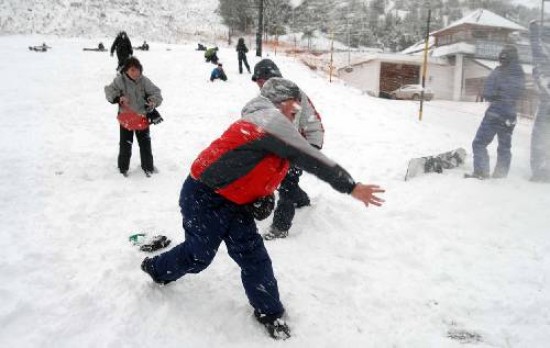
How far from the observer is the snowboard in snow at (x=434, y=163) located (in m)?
6.29

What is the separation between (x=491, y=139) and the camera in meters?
6.18

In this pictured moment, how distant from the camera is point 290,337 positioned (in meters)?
2.82

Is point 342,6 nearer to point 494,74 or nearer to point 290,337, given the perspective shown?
point 494,74

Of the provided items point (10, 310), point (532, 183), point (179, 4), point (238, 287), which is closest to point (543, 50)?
point (532, 183)

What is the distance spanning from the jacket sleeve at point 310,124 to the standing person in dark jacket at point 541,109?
12.2 ft

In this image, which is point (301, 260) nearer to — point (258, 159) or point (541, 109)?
point (258, 159)

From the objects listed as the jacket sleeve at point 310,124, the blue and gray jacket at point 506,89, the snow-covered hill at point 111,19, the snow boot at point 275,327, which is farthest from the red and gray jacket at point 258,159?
the snow-covered hill at point 111,19

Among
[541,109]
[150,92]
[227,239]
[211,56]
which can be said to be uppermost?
[211,56]

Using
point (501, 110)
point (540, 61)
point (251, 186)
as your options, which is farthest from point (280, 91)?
point (540, 61)

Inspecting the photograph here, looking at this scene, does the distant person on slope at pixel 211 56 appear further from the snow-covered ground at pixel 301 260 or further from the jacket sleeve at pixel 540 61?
the jacket sleeve at pixel 540 61

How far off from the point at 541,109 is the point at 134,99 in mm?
5711

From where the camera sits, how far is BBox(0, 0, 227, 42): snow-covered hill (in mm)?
31594

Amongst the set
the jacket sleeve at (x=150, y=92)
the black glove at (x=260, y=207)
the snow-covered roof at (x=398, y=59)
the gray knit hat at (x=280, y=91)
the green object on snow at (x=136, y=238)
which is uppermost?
the snow-covered roof at (x=398, y=59)

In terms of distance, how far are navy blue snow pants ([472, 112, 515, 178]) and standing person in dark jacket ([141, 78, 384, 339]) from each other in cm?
410
